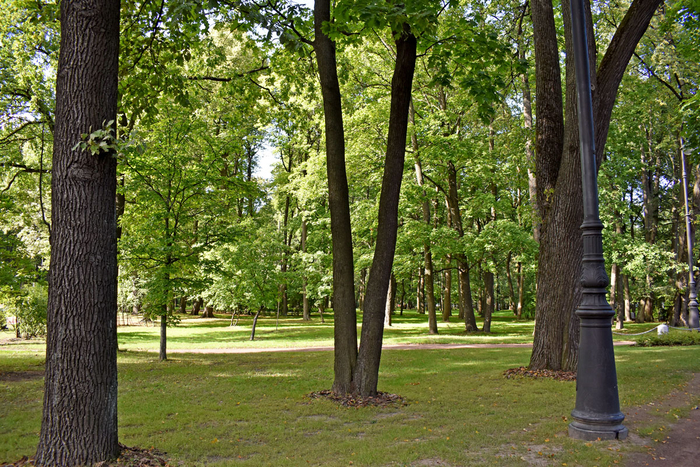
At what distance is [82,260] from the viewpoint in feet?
14.1

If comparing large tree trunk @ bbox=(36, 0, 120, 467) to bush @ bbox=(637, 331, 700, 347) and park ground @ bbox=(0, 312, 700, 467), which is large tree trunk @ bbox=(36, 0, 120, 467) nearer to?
park ground @ bbox=(0, 312, 700, 467)

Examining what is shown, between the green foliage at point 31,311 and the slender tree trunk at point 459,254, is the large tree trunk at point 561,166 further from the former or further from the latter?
the green foliage at point 31,311

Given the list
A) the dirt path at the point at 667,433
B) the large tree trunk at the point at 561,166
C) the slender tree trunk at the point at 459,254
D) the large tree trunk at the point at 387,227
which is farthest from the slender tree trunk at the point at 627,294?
the large tree trunk at the point at 387,227

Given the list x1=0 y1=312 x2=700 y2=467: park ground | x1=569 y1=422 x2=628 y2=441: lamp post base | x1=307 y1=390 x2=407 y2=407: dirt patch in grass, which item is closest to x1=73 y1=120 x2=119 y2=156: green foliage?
x1=0 y1=312 x2=700 y2=467: park ground

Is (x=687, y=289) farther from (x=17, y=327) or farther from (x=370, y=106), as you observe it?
(x=17, y=327)

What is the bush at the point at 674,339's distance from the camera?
1666 centimetres

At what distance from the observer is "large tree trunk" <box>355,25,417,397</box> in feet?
26.3

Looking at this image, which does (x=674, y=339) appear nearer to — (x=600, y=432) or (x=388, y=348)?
(x=388, y=348)

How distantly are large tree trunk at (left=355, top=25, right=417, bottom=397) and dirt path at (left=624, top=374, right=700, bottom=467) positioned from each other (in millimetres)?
3674

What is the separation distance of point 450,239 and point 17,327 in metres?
20.3

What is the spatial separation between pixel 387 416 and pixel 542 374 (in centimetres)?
419

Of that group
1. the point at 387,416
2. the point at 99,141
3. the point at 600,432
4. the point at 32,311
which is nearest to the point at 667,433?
the point at 600,432

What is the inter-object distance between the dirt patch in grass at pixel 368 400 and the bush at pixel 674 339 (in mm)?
13014

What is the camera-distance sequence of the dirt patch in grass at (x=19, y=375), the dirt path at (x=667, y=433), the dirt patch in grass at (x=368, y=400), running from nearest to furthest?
the dirt path at (x=667, y=433), the dirt patch in grass at (x=368, y=400), the dirt patch in grass at (x=19, y=375)
